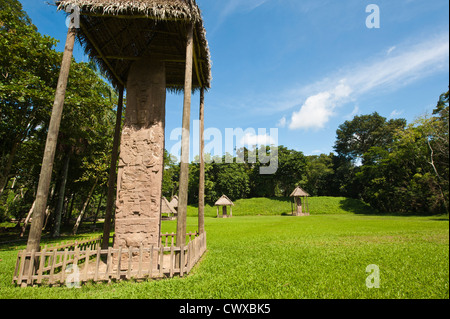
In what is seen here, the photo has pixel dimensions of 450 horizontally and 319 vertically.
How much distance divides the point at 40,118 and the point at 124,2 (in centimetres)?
890

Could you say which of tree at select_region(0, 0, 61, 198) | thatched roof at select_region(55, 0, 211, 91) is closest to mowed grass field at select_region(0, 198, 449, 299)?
thatched roof at select_region(55, 0, 211, 91)

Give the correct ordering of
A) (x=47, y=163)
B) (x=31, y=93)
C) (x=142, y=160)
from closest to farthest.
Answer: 1. (x=47, y=163)
2. (x=142, y=160)
3. (x=31, y=93)

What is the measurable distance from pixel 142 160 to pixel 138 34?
393cm

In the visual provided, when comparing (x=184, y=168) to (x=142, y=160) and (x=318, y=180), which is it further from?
(x=318, y=180)

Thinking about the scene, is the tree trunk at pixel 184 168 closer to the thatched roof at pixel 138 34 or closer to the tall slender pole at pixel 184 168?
the tall slender pole at pixel 184 168

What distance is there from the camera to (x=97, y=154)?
628 inches

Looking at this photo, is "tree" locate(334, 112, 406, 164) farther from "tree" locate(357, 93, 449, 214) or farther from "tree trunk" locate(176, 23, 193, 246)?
"tree trunk" locate(176, 23, 193, 246)

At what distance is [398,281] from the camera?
3965 millimetres

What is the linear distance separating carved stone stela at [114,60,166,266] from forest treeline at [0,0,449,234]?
483cm

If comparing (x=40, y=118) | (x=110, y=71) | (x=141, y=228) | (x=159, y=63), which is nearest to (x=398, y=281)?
(x=141, y=228)

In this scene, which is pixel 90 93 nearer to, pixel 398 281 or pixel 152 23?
pixel 152 23

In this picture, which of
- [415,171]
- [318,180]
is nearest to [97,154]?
[415,171]

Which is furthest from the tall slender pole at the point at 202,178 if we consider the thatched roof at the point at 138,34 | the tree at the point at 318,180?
the tree at the point at 318,180

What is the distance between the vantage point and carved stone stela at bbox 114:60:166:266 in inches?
221
